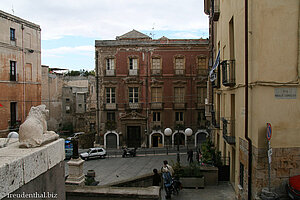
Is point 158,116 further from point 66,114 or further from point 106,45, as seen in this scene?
point 66,114

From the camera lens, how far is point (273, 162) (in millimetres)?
7641

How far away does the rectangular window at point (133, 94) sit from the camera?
30.3 meters

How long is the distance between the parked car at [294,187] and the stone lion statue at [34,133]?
21.1ft

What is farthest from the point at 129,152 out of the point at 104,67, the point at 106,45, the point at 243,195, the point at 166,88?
the point at 243,195

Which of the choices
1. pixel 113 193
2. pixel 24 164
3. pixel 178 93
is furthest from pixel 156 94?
pixel 24 164

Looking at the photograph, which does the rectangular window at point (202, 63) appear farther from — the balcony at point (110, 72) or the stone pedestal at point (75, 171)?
the stone pedestal at point (75, 171)

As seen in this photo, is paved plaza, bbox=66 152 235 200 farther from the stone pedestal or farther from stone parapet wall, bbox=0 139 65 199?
stone parapet wall, bbox=0 139 65 199

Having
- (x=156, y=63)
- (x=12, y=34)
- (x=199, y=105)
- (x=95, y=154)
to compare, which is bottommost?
(x=95, y=154)

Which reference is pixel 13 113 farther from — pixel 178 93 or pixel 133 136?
pixel 178 93

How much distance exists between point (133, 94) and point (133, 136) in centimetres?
503

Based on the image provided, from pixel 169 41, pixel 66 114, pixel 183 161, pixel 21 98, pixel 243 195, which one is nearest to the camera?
pixel 243 195

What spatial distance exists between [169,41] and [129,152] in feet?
45.2

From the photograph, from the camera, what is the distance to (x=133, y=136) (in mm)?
30547

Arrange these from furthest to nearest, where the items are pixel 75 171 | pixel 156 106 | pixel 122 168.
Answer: pixel 156 106 < pixel 122 168 < pixel 75 171
